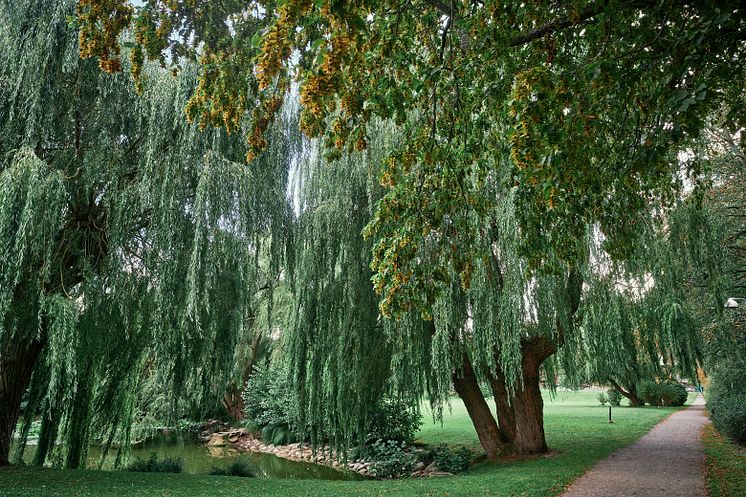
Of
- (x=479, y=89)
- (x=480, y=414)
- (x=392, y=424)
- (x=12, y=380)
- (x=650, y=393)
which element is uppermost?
(x=479, y=89)

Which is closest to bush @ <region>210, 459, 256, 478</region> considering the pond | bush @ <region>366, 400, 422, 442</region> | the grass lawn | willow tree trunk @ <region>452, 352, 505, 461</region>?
the grass lawn

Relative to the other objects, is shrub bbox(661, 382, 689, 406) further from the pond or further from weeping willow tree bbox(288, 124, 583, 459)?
weeping willow tree bbox(288, 124, 583, 459)

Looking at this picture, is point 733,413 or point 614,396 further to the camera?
point 614,396

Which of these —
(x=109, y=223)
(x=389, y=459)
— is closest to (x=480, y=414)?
(x=389, y=459)

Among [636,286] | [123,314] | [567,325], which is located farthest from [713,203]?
[123,314]

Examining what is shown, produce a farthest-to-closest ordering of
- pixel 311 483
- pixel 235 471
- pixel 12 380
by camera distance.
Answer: pixel 235 471 → pixel 311 483 → pixel 12 380

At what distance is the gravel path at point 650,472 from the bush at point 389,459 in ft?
14.3

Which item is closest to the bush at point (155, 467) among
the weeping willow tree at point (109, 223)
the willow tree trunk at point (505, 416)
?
the weeping willow tree at point (109, 223)

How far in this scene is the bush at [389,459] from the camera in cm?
1183

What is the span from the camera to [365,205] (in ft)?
28.4

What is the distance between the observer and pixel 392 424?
1432cm

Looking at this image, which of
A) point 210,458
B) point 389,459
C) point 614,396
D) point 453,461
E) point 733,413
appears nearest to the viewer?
point 453,461

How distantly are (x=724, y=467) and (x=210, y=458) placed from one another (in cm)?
1342

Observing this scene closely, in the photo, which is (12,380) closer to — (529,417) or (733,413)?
(529,417)
